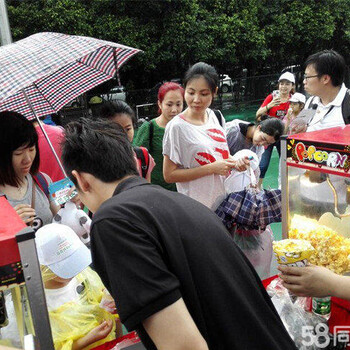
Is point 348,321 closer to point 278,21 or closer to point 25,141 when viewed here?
point 25,141

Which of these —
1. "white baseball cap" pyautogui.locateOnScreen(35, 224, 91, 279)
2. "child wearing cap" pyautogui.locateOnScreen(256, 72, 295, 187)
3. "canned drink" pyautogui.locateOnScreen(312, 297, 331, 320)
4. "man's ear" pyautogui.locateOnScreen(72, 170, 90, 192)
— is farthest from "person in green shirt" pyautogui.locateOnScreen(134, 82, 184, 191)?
"child wearing cap" pyautogui.locateOnScreen(256, 72, 295, 187)

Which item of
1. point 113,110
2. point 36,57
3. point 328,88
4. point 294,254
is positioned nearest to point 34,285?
point 294,254

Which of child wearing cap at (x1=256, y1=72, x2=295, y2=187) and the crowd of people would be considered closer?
the crowd of people

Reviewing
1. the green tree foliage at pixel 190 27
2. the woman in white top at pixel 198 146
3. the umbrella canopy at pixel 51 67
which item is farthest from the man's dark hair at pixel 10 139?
the green tree foliage at pixel 190 27

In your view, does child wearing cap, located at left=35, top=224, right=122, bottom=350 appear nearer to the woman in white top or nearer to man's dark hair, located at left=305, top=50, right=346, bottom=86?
the woman in white top

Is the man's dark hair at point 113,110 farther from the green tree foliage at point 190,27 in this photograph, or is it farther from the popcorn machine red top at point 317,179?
the green tree foliage at point 190,27

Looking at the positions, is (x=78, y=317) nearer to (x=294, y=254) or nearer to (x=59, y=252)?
(x=59, y=252)

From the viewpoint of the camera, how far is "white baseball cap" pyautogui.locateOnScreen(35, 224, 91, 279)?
146cm

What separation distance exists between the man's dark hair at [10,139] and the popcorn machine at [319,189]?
4.41ft

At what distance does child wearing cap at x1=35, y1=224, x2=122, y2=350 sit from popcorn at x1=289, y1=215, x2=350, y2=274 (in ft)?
2.88

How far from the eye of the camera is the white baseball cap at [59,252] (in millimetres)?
1460

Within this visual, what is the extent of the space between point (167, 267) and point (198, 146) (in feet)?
5.08

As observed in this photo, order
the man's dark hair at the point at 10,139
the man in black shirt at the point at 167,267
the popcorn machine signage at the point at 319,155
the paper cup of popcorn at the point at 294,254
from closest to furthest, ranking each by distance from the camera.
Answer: the man in black shirt at the point at 167,267 → the paper cup of popcorn at the point at 294,254 → the popcorn machine signage at the point at 319,155 → the man's dark hair at the point at 10,139

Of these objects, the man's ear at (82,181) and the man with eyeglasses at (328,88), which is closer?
the man's ear at (82,181)
